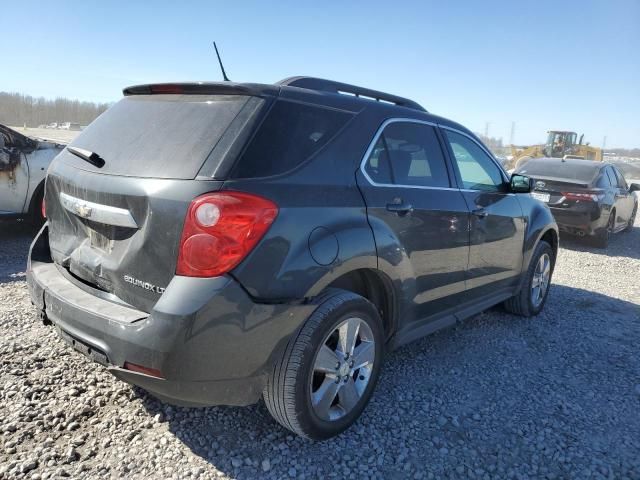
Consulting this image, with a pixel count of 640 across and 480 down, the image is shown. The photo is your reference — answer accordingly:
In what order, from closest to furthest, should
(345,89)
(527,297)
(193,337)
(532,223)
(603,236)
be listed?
(193,337)
(345,89)
(532,223)
(527,297)
(603,236)

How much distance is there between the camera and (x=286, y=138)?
2.34 m

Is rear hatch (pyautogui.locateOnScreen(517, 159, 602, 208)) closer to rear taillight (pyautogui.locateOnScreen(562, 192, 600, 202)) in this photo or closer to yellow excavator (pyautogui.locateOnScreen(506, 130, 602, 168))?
rear taillight (pyautogui.locateOnScreen(562, 192, 600, 202))

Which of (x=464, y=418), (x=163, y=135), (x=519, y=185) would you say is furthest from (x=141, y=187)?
(x=519, y=185)

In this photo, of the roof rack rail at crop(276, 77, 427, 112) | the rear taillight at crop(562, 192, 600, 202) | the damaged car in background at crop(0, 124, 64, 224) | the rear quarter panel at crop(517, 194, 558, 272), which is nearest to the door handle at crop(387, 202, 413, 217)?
the roof rack rail at crop(276, 77, 427, 112)

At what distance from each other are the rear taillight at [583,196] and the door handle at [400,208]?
7.13 meters

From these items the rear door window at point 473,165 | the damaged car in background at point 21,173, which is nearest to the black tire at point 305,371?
the rear door window at point 473,165

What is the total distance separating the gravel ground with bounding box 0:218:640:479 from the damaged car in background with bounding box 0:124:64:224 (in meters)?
2.59

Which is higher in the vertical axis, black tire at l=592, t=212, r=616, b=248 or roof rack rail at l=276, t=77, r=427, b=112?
roof rack rail at l=276, t=77, r=427, b=112

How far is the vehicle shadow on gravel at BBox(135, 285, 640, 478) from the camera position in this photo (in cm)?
248

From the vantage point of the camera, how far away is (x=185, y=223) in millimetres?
2043

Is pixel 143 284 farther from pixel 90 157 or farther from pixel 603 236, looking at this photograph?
pixel 603 236

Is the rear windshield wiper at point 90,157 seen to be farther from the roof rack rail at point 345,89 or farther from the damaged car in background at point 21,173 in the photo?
the damaged car in background at point 21,173

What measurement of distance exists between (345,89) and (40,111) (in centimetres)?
11068

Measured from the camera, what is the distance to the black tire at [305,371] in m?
2.28
